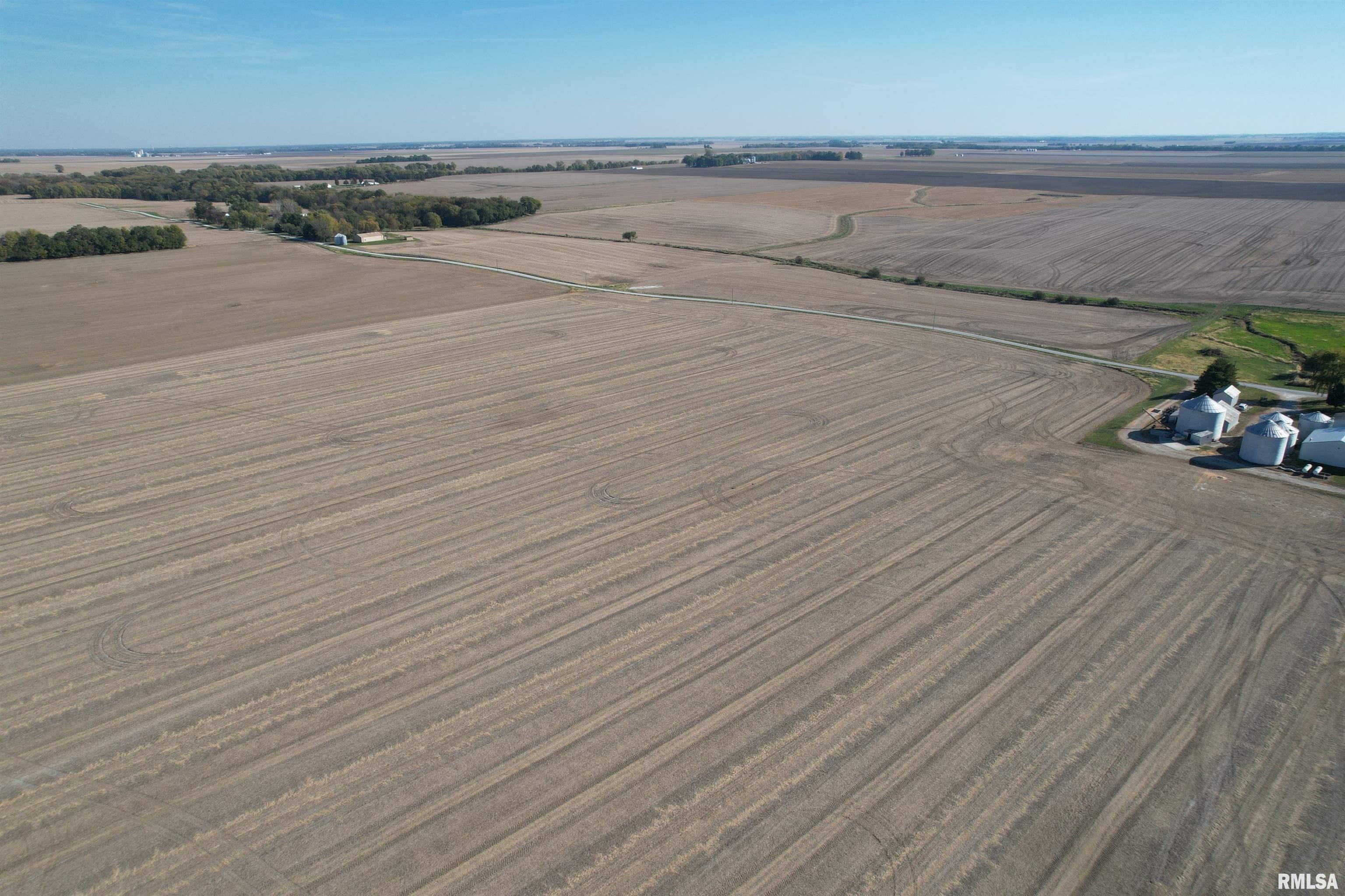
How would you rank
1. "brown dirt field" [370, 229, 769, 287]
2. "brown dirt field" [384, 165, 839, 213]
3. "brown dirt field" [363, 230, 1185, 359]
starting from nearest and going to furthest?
"brown dirt field" [363, 230, 1185, 359], "brown dirt field" [370, 229, 769, 287], "brown dirt field" [384, 165, 839, 213]

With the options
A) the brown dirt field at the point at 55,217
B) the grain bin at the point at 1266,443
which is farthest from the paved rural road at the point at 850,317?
the brown dirt field at the point at 55,217

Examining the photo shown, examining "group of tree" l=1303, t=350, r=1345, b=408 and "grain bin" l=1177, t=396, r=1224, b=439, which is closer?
"grain bin" l=1177, t=396, r=1224, b=439

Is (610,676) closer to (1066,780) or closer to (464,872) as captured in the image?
(464,872)

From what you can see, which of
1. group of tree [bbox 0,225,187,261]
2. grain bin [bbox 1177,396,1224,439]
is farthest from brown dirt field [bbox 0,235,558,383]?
grain bin [bbox 1177,396,1224,439]

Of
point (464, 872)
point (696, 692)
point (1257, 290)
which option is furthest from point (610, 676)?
point (1257, 290)
